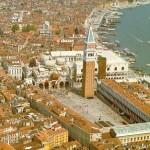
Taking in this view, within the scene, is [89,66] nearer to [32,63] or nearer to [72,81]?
[72,81]

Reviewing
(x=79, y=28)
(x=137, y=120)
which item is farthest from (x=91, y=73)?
(x=79, y=28)

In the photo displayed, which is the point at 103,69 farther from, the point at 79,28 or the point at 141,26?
the point at 141,26

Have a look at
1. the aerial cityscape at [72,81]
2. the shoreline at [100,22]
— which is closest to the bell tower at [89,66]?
the aerial cityscape at [72,81]

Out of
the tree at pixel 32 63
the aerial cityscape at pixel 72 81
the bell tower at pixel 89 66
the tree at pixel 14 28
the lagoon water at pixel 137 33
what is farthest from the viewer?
the tree at pixel 14 28

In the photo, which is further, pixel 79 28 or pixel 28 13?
pixel 28 13

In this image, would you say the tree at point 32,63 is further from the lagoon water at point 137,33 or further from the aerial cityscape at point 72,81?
the lagoon water at point 137,33

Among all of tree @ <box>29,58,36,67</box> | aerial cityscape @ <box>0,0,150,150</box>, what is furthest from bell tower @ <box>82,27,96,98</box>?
tree @ <box>29,58,36,67</box>

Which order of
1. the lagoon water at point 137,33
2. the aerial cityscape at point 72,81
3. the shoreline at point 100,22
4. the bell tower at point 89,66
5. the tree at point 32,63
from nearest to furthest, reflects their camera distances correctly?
the aerial cityscape at point 72,81, the bell tower at point 89,66, the shoreline at point 100,22, the tree at point 32,63, the lagoon water at point 137,33
